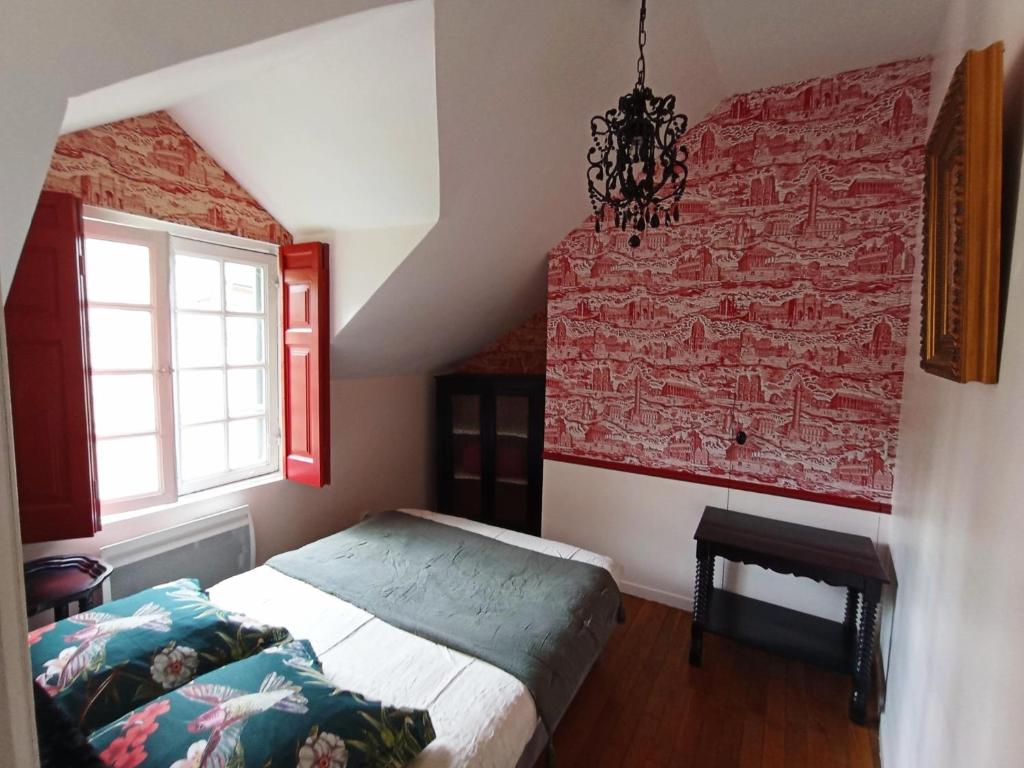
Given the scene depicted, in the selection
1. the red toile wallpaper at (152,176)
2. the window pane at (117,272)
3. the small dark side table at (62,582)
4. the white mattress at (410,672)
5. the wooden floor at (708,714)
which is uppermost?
the red toile wallpaper at (152,176)

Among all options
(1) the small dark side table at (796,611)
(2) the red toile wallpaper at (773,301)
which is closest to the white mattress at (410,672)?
(1) the small dark side table at (796,611)

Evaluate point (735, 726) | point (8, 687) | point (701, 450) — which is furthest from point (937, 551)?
point (8, 687)

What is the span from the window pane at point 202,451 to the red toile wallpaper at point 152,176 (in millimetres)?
1042

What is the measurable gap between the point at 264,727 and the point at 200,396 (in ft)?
6.37

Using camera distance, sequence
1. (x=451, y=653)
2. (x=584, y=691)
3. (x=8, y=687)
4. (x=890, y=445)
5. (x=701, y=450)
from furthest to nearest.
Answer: (x=701, y=450)
(x=890, y=445)
(x=584, y=691)
(x=451, y=653)
(x=8, y=687)

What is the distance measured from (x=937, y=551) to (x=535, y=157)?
2103mm

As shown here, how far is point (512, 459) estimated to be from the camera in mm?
3730

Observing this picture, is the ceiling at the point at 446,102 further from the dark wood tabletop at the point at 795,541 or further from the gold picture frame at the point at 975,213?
the dark wood tabletop at the point at 795,541

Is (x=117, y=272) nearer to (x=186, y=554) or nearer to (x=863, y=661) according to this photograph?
(x=186, y=554)

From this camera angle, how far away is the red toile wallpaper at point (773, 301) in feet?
7.77

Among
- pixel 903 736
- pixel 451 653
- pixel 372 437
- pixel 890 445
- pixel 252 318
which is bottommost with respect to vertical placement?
pixel 903 736

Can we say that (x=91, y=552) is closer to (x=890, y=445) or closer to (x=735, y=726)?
(x=735, y=726)

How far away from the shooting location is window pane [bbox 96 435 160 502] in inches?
85.4

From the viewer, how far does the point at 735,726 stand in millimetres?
2041
